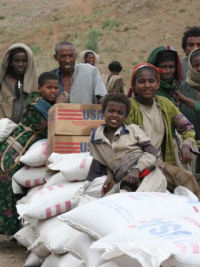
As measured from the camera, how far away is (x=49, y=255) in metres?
4.73

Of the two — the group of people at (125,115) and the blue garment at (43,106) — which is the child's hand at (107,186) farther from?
the blue garment at (43,106)

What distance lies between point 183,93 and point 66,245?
2398 mm

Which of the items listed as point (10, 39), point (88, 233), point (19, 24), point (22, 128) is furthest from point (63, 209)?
point (19, 24)

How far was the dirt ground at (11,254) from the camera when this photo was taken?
17.8ft

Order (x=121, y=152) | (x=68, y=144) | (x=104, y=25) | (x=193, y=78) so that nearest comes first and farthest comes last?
(x=121, y=152)
(x=68, y=144)
(x=193, y=78)
(x=104, y=25)

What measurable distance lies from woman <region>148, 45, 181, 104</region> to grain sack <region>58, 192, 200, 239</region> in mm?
1928

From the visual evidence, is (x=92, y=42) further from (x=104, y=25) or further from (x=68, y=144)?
(x=68, y=144)

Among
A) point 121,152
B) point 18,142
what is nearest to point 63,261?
point 121,152

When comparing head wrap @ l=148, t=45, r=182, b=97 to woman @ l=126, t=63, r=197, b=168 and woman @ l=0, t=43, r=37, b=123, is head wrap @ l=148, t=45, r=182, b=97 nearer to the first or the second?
woman @ l=126, t=63, r=197, b=168

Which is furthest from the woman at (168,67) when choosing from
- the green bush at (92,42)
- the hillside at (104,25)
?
the green bush at (92,42)

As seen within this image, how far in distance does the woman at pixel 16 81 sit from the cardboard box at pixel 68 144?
0.91 metres

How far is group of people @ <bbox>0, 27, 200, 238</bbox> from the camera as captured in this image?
15.2ft

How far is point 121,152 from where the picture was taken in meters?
4.65

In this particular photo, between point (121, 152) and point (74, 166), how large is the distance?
1.85 ft
